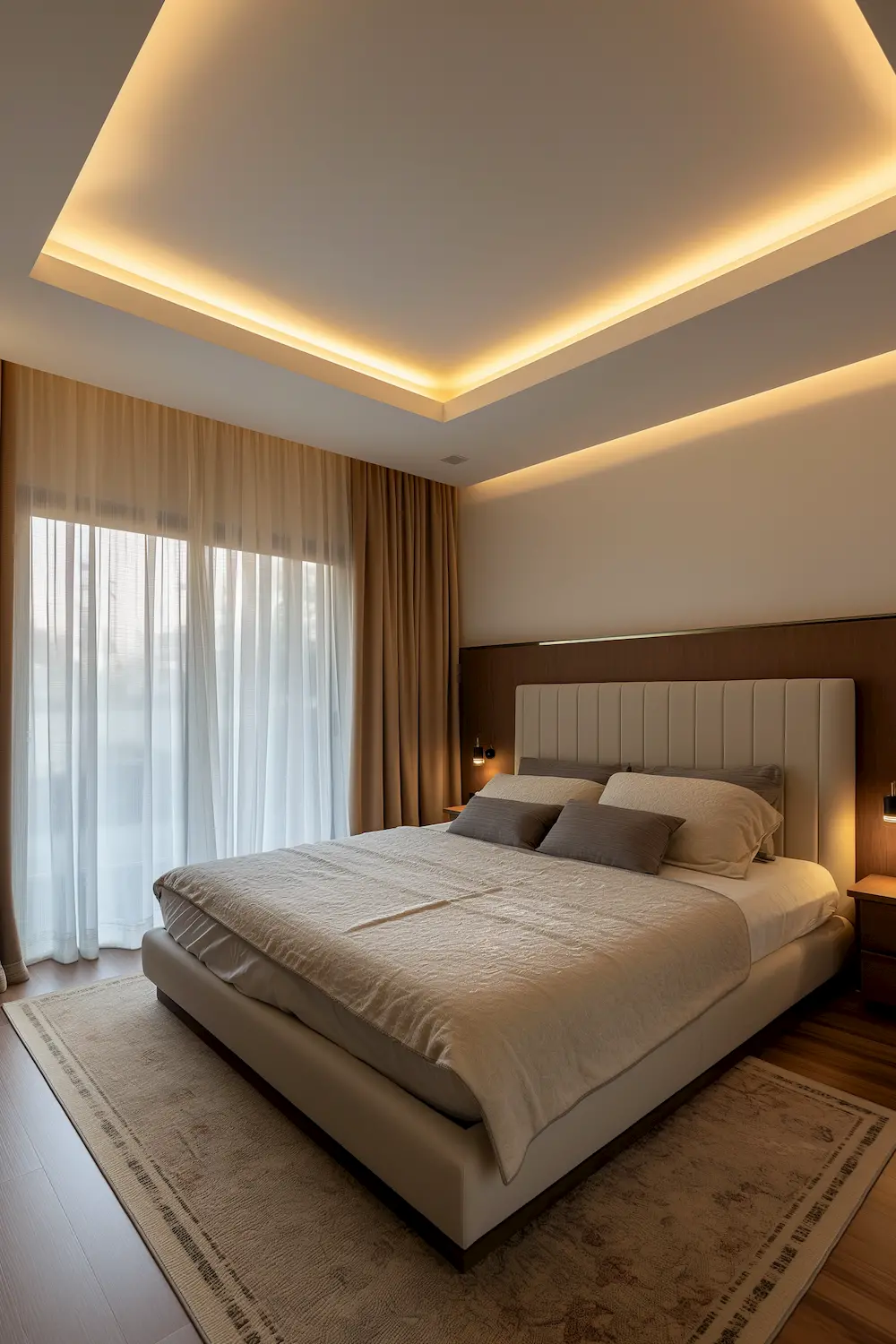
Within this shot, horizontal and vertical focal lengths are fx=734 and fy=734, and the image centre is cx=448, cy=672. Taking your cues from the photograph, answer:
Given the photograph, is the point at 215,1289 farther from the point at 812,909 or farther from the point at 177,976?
the point at 812,909

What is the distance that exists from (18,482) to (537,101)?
110 inches

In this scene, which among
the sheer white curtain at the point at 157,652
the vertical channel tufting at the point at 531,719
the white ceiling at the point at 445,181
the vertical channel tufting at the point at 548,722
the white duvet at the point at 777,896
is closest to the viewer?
the white ceiling at the point at 445,181

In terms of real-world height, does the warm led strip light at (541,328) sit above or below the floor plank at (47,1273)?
above

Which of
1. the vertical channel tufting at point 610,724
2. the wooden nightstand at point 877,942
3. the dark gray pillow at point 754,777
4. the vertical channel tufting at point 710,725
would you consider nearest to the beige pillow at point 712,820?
the dark gray pillow at point 754,777

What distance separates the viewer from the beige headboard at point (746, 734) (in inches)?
129

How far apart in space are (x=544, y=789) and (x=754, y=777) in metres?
1.03

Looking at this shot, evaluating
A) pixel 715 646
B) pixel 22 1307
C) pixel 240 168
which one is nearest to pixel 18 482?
pixel 240 168

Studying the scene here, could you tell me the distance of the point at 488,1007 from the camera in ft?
5.74

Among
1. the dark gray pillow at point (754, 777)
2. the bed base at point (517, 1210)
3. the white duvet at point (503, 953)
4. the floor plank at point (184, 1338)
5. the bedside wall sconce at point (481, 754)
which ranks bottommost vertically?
the floor plank at point (184, 1338)

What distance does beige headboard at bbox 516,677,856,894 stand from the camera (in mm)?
3270

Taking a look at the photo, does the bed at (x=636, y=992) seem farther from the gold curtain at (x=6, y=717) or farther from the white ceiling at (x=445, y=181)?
the white ceiling at (x=445, y=181)

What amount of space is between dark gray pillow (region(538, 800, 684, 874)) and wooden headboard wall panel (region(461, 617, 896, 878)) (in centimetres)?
92

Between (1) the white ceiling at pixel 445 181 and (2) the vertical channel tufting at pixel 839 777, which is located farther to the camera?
(2) the vertical channel tufting at pixel 839 777

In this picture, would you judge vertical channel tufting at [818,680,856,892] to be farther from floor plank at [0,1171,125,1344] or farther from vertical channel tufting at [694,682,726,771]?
floor plank at [0,1171,125,1344]
